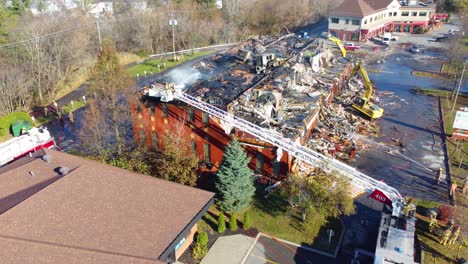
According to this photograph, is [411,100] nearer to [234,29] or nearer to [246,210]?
[246,210]

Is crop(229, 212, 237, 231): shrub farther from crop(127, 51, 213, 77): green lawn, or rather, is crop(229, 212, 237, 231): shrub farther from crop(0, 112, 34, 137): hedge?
crop(127, 51, 213, 77): green lawn

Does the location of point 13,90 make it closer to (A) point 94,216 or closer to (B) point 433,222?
(A) point 94,216

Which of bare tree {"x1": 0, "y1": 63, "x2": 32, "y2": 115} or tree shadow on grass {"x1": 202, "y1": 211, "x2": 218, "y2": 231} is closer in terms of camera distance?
tree shadow on grass {"x1": 202, "y1": 211, "x2": 218, "y2": 231}

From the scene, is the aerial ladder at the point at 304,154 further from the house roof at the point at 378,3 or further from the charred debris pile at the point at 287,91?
the house roof at the point at 378,3

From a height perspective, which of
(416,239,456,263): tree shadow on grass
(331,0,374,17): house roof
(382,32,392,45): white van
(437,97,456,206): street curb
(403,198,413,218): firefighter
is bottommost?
(416,239,456,263): tree shadow on grass

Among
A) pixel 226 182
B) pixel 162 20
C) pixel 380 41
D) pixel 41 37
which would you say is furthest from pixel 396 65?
pixel 41 37

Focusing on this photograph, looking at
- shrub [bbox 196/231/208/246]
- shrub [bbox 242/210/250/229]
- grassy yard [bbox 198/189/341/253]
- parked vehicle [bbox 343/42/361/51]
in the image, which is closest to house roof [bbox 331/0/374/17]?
parked vehicle [bbox 343/42/361/51]

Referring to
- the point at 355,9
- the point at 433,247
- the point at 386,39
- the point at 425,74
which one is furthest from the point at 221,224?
the point at 386,39

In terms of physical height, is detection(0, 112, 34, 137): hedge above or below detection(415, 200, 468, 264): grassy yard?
above
